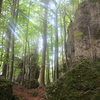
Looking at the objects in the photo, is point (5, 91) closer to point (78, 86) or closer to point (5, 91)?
point (5, 91)

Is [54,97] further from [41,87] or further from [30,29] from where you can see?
[30,29]

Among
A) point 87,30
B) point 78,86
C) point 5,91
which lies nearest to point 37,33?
point 87,30

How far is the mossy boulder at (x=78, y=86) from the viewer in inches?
171

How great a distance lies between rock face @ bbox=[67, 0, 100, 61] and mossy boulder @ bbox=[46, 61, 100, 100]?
8088 mm

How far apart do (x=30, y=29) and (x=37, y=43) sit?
435 cm

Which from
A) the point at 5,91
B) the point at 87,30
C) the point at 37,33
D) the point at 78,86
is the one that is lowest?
the point at 5,91

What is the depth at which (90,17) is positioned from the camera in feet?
49.5

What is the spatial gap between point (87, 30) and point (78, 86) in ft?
36.3

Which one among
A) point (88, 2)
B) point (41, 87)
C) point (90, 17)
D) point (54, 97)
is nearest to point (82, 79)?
point (54, 97)

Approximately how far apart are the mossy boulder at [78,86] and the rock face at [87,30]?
8.09 meters

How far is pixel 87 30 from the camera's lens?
48.1ft

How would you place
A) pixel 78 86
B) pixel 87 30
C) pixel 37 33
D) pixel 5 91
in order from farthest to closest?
pixel 37 33 < pixel 87 30 < pixel 5 91 < pixel 78 86

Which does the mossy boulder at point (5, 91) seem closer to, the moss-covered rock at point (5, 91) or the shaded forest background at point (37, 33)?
the moss-covered rock at point (5, 91)

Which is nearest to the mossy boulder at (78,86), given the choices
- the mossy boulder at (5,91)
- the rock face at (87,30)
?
the mossy boulder at (5,91)
